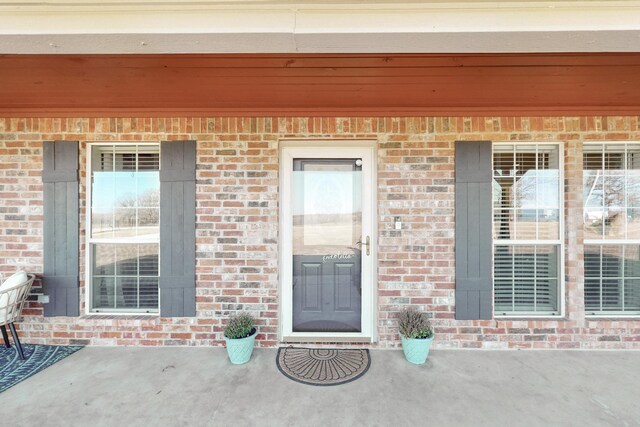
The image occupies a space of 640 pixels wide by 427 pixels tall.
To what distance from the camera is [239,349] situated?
8.66ft

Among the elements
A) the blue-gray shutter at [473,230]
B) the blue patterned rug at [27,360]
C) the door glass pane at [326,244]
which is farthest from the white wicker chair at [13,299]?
the blue-gray shutter at [473,230]

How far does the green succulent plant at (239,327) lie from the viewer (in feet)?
8.77

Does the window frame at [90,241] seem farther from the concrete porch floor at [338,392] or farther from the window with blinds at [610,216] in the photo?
the window with blinds at [610,216]

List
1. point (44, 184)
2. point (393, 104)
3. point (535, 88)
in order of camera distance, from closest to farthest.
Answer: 1. point (535, 88)
2. point (393, 104)
3. point (44, 184)

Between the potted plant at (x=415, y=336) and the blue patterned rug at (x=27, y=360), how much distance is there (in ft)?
10.2

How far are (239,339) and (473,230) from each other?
239 cm

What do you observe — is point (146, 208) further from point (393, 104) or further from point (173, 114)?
point (393, 104)

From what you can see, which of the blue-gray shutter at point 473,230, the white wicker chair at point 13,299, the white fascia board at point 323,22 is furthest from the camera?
the blue-gray shutter at point 473,230

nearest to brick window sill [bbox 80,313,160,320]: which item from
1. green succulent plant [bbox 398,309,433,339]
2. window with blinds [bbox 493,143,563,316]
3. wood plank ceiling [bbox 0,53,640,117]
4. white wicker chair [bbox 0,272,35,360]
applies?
white wicker chair [bbox 0,272,35,360]

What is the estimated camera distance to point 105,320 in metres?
2.96

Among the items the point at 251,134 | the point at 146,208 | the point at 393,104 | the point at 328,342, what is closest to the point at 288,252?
the point at 328,342

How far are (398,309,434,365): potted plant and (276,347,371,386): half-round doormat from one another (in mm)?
373

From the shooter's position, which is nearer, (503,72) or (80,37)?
(80,37)

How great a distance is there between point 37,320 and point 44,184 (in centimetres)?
134
